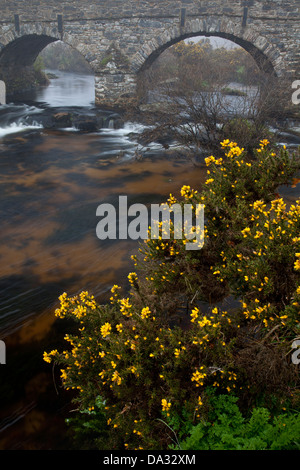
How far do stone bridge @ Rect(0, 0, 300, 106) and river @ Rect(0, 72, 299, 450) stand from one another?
8.33 feet

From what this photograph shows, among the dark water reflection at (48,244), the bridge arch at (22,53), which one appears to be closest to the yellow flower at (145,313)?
the dark water reflection at (48,244)

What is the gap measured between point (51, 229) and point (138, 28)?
1231 cm

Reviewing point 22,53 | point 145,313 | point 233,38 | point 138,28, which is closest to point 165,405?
point 145,313

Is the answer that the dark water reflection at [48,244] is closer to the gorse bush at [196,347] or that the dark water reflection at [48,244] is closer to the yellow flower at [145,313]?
→ the gorse bush at [196,347]

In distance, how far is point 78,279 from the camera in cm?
588

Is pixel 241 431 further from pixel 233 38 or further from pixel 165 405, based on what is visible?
pixel 233 38

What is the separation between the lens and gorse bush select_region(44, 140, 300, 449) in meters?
2.93

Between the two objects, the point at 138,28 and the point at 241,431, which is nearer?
the point at 241,431

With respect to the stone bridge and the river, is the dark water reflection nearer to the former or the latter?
the river

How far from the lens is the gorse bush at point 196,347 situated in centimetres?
293

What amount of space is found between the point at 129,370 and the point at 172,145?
1075cm

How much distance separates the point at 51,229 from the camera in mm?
7484
